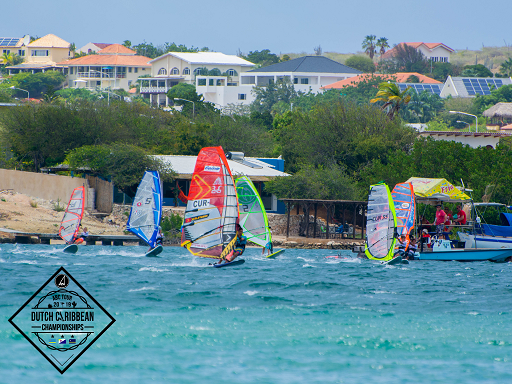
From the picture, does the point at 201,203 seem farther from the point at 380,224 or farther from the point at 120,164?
the point at 120,164

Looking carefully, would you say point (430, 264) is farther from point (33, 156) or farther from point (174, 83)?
point (174, 83)

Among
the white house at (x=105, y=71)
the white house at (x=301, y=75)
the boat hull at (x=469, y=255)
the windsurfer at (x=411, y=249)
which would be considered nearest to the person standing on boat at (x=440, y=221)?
the boat hull at (x=469, y=255)

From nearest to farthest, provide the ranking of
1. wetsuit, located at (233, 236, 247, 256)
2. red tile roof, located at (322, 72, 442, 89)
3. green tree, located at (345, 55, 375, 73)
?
wetsuit, located at (233, 236, 247, 256) → red tile roof, located at (322, 72, 442, 89) → green tree, located at (345, 55, 375, 73)

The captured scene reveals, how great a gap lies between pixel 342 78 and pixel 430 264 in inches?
4181

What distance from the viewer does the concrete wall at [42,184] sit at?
45.5m

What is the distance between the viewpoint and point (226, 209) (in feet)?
80.6

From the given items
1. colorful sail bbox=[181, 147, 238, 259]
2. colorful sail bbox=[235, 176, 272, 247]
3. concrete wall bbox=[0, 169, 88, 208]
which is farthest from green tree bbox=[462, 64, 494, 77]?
colorful sail bbox=[181, 147, 238, 259]

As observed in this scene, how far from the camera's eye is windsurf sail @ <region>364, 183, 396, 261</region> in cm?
3036

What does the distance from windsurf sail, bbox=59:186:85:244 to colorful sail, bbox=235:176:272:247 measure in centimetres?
985

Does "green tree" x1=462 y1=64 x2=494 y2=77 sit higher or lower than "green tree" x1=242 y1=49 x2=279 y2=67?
lower

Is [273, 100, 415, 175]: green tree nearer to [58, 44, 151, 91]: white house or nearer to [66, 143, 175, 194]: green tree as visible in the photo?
[66, 143, 175, 194]: green tree

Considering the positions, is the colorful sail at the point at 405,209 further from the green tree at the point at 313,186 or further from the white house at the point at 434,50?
the white house at the point at 434,50

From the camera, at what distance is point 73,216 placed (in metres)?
35.6

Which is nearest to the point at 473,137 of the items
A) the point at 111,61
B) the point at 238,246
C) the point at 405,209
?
the point at 405,209
